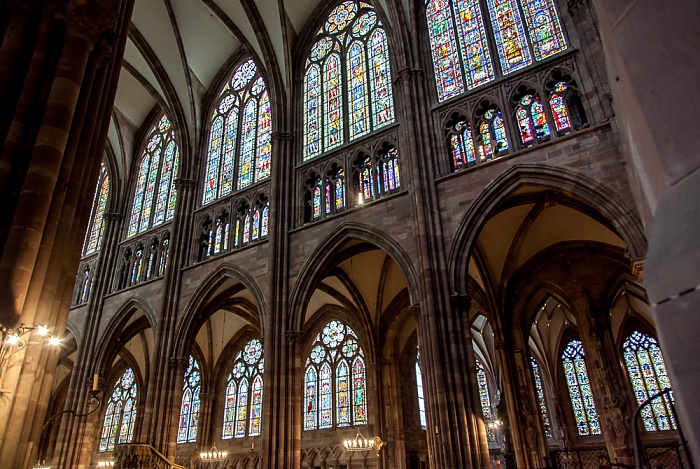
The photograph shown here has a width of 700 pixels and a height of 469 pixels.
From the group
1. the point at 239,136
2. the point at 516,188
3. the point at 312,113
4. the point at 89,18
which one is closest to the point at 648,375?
the point at 516,188

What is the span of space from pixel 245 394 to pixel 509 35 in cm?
1731

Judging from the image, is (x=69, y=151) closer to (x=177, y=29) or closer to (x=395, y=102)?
(x=395, y=102)

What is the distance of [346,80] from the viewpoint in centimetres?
1675

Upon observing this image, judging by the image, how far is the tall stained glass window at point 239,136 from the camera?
59.2ft

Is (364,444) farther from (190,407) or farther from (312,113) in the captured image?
(312,113)

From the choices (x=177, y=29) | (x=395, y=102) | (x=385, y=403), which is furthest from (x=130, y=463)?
(x=177, y=29)

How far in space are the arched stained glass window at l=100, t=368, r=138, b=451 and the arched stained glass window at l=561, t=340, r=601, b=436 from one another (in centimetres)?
1946

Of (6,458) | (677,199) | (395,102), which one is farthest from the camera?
(395,102)

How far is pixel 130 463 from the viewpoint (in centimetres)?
1114

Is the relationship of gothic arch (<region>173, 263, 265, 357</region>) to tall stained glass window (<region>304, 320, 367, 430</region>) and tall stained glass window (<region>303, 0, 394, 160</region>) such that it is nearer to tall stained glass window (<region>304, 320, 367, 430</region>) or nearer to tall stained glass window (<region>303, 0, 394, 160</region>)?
tall stained glass window (<region>304, 320, 367, 430</region>)

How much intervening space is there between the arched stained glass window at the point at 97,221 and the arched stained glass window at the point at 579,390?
2068cm

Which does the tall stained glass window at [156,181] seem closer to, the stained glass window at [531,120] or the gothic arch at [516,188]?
the gothic arch at [516,188]

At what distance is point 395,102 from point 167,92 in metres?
10.5

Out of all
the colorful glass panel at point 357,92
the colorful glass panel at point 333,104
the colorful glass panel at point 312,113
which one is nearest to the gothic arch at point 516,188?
the colorful glass panel at point 357,92
